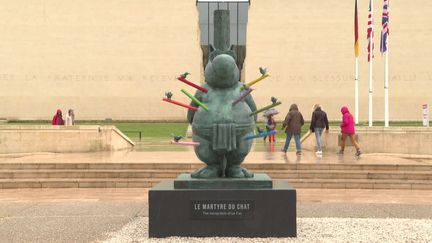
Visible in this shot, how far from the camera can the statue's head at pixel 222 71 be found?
20.3 ft

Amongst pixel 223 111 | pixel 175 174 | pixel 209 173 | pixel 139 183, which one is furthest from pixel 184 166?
pixel 223 111

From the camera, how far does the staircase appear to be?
1102 cm

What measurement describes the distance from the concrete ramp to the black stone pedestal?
11017 mm

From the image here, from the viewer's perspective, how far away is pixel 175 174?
11.6 meters

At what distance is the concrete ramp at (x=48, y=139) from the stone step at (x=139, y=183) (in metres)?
4.93

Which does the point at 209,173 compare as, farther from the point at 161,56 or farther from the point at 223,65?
the point at 161,56

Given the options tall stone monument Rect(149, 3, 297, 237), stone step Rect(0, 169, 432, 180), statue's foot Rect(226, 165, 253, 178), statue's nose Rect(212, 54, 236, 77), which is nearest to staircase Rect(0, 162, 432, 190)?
stone step Rect(0, 169, 432, 180)

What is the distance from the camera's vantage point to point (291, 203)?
19.4 ft

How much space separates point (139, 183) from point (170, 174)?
84 cm

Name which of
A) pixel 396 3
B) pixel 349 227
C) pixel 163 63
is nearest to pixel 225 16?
pixel 349 227

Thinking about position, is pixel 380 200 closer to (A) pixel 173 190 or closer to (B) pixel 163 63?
(A) pixel 173 190

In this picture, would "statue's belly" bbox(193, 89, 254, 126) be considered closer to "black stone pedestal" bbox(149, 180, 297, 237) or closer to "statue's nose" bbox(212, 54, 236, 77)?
"statue's nose" bbox(212, 54, 236, 77)

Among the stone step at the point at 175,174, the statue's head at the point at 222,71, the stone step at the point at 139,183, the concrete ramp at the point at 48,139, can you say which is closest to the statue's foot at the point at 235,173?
the statue's head at the point at 222,71

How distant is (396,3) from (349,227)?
4171 centimetres
